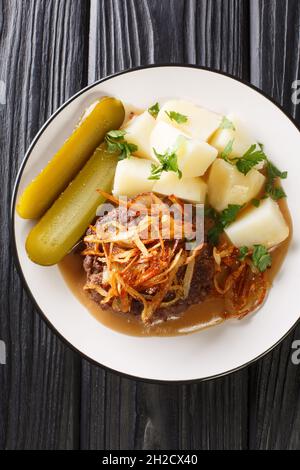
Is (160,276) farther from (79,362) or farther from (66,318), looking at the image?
(79,362)

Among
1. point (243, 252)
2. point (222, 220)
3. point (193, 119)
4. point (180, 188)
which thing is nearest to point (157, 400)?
A: point (243, 252)

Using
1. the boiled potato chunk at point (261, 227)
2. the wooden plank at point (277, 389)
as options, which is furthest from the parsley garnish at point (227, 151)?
the wooden plank at point (277, 389)

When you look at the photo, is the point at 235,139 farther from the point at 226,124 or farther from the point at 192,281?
the point at 192,281

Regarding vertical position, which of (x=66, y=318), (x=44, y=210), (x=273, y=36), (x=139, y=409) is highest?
(x=273, y=36)

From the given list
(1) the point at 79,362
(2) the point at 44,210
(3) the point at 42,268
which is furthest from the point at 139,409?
(2) the point at 44,210

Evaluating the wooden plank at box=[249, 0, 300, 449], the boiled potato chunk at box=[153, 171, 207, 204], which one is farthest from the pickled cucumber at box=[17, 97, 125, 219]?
the wooden plank at box=[249, 0, 300, 449]

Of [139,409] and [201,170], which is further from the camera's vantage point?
[139,409]
